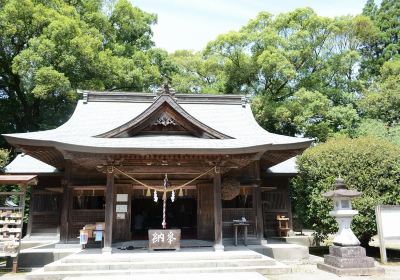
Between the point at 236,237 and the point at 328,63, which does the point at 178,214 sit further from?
the point at 328,63

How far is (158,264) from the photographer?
36.2 feet

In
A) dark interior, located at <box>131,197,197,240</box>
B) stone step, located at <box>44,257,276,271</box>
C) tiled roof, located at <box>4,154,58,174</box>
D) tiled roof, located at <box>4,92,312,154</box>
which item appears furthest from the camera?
dark interior, located at <box>131,197,197,240</box>

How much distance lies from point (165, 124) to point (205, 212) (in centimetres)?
422

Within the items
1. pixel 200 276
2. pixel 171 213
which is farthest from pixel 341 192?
pixel 171 213

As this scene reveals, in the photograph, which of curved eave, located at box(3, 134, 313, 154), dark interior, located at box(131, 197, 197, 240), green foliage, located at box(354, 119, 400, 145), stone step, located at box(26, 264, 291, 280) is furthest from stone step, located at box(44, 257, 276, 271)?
green foliage, located at box(354, 119, 400, 145)

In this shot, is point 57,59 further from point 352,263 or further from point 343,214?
point 352,263

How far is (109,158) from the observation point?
478 inches

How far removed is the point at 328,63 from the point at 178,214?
2268 cm

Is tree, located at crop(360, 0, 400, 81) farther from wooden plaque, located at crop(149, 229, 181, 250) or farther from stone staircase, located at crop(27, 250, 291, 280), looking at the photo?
wooden plaque, located at crop(149, 229, 181, 250)

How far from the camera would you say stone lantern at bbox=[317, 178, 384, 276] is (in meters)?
11.0

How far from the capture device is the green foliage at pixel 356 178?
14.0m

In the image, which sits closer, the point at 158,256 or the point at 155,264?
the point at 155,264

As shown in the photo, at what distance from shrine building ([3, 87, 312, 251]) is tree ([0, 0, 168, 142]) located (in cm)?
736

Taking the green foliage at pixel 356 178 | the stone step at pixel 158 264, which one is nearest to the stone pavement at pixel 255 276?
the stone step at pixel 158 264
